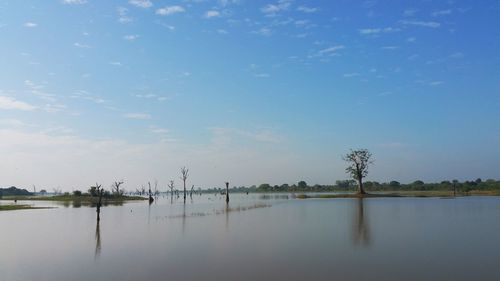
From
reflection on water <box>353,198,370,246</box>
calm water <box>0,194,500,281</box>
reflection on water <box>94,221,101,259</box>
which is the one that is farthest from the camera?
reflection on water <box>353,198,370,246</box>

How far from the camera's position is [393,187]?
162250 mm

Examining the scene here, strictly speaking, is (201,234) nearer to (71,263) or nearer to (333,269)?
(71,263)

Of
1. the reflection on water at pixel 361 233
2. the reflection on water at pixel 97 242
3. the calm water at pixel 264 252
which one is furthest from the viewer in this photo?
the reflection on water at pixel 361 233

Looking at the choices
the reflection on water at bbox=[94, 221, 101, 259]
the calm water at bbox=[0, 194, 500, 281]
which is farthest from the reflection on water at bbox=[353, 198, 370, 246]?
the reflection on water at bbox=[94, 221, 101, 259]

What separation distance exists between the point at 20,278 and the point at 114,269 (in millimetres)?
3471

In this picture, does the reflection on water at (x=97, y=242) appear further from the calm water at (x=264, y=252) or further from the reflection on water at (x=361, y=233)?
the reflection on water at (x=361, y=233)

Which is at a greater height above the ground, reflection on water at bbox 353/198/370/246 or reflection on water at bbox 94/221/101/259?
reflection on water at bbox 353/198/370/246

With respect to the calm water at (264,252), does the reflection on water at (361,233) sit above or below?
above

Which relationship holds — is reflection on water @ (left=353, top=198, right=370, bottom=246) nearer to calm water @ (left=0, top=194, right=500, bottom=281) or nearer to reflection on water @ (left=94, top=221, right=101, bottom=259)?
calm water @ (left=0, top=194, right=500, bottom=281)

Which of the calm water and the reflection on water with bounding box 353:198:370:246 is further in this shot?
the reflection on water with bounding box 353:198:370:246

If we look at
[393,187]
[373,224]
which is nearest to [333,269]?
[373,224]

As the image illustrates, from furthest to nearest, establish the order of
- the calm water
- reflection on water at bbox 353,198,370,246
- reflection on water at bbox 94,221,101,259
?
1. reflection on water at bbox 353,198,370,246
2. reflection on water at bbox 94,221,101,259
3. the calm water

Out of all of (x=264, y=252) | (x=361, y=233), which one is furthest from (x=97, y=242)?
(x=361, y=233)

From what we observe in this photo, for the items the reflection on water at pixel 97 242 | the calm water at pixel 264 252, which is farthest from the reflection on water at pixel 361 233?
the reflection on water at pixel 97 242
